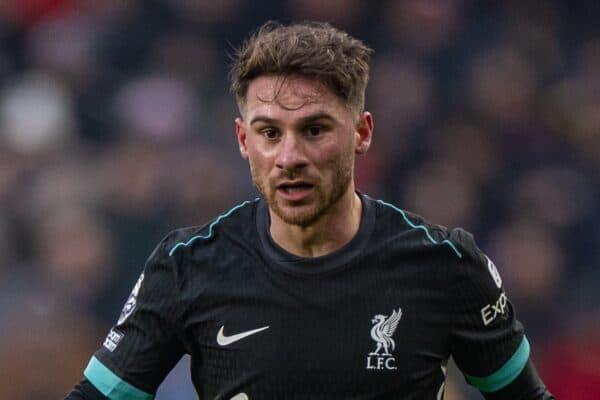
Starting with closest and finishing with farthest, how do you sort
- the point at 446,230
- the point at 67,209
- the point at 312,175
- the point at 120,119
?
the point at 312,175
the point at 446,230
the point at 67,209
the point at 120,119

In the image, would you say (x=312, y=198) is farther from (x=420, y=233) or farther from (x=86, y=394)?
(x=86, y=394)

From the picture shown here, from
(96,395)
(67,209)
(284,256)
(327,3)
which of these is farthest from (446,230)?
(327,3)

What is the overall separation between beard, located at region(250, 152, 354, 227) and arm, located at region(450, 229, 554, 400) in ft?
1.26

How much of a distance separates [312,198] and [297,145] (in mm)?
153

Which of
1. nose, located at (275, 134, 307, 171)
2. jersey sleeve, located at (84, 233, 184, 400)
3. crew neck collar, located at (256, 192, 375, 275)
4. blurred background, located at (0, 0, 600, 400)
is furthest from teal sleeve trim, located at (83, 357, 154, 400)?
blurred background, located at (0, 0, 600, 400)

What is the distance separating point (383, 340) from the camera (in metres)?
3.26

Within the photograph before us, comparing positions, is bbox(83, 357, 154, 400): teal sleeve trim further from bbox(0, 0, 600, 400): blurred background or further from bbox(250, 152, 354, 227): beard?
bbox(0, 0, 600, 400): blurred background

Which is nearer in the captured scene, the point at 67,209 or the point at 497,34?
the point at 67,209

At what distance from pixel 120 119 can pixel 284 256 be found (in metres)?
4.16

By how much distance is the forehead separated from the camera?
3.21 m

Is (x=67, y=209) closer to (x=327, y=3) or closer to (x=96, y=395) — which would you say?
(x=327, y=3)

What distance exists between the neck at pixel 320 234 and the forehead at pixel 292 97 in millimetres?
273

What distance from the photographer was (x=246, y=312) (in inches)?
130

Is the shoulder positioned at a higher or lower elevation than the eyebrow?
lower
